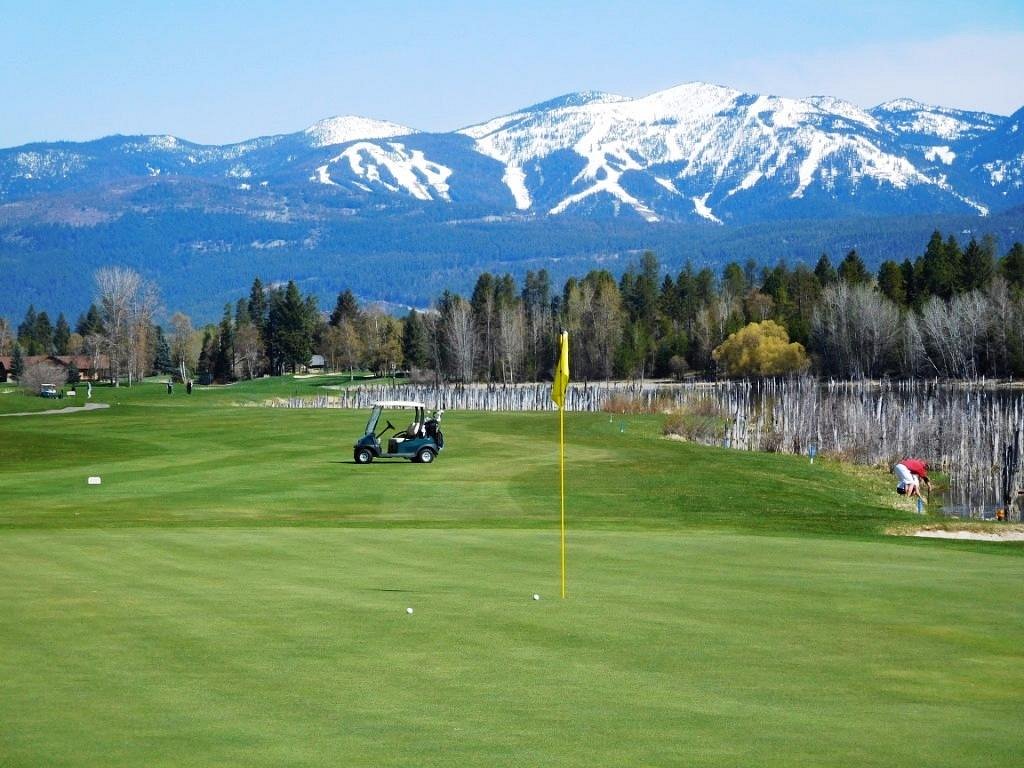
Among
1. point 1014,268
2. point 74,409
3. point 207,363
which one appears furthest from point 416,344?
point 74,409

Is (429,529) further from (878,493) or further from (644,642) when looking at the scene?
(878,493)

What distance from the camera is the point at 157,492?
38.8 meters

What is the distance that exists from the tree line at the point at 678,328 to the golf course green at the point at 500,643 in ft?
298

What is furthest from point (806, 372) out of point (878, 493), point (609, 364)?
point (878, 493)

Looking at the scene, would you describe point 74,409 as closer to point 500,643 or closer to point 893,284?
point 893,284

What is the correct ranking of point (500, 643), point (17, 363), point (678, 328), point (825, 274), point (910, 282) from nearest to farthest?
point (500, 643) < point (910, 282) < point (825, 274) < point (678, 328) < point (17, 363)

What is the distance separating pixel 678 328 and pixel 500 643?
15211 centimetres

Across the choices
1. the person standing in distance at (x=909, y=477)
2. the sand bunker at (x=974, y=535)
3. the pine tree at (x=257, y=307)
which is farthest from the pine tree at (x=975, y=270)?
the sand bunker at (x=974, y=535)

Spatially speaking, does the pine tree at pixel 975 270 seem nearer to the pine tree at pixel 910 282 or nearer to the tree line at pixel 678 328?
the tree line at pixel 678 328

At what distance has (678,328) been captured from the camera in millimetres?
164875

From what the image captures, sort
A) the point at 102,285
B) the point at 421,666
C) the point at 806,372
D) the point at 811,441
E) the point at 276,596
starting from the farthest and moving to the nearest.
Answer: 1. the point at 102,285
2. the point at 806,372
3. the point at 811,441
4. the point at 276,596
5. the point at 421,666

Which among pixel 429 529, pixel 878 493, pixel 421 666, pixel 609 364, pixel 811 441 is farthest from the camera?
pixel 609 364

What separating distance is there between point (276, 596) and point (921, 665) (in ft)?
24.7

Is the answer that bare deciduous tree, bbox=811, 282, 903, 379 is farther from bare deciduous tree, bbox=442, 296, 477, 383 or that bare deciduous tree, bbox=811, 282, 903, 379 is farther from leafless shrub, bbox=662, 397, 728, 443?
bare deciduous tree, bbox=442, 296, 477, 383
